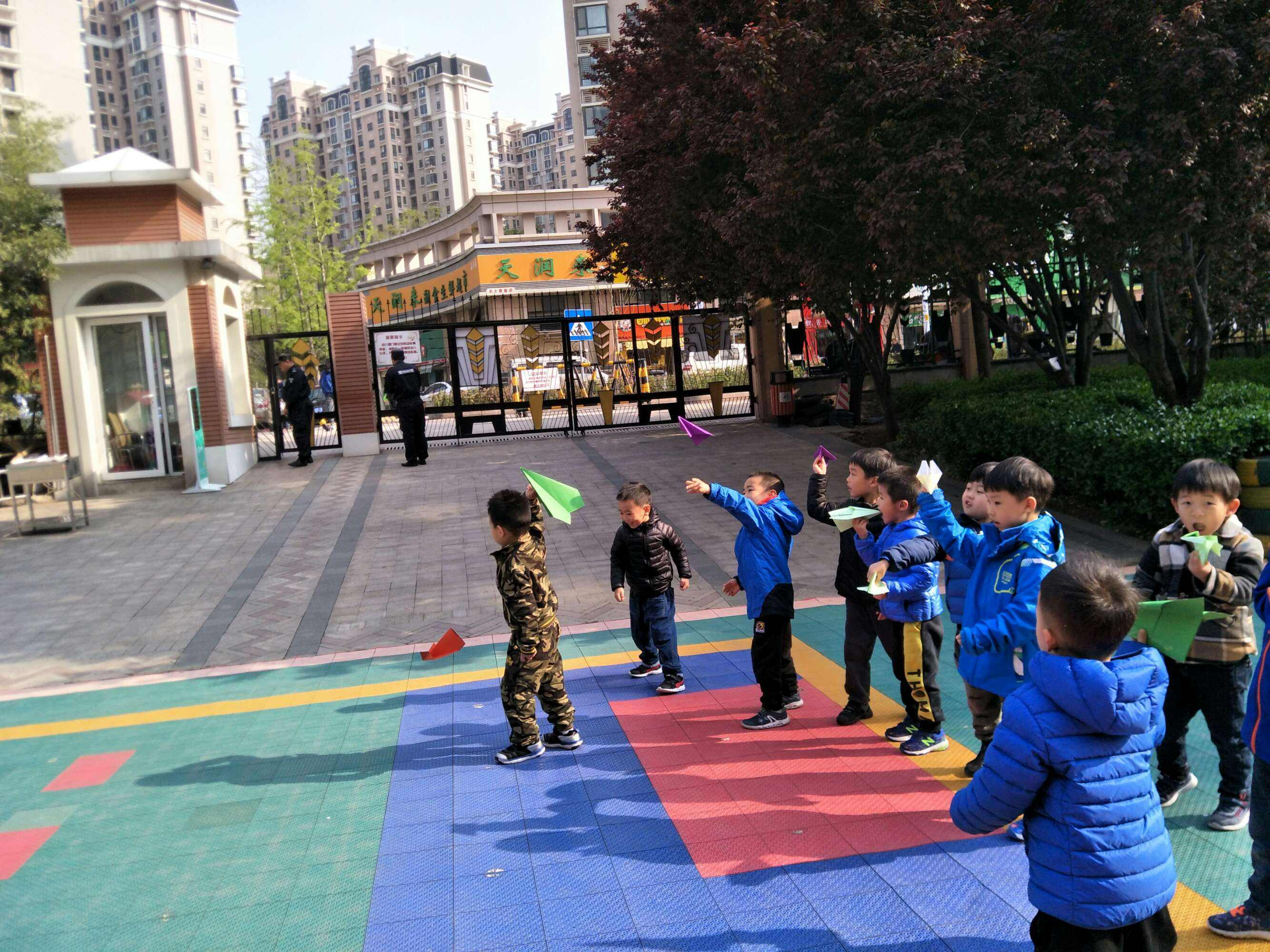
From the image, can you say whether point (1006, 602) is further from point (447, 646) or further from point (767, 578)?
point (447, 646)

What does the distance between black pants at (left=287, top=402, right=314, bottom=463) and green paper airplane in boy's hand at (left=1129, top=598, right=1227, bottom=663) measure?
15.5 m

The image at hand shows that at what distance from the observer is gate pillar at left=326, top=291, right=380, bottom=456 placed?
58.4ft

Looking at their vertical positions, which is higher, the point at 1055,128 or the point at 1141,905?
the point at 1055,128

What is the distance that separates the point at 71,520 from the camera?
1231 centimetres

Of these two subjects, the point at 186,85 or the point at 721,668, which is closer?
the point at 721,668

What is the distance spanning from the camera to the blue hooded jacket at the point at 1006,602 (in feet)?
11.9

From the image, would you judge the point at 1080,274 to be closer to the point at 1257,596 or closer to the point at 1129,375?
the point at 1129,375

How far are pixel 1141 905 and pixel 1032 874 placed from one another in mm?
245

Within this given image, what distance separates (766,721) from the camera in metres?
5.27

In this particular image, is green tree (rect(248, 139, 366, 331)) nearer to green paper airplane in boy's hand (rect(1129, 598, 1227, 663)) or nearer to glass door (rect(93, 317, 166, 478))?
glass door (rect(93, 317, 166, 478))

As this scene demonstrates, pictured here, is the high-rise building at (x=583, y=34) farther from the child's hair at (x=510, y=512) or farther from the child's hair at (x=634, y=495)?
the child's hair at (x=510, y=512)

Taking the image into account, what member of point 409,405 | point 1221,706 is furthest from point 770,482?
point 409,405

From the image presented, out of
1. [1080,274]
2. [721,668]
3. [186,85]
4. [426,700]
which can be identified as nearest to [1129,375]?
[1080,274]

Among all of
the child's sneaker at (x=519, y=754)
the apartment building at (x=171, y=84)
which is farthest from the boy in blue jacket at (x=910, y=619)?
the apartment building at (x=171, y=84)
